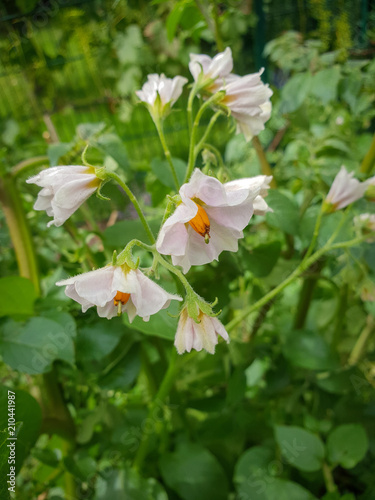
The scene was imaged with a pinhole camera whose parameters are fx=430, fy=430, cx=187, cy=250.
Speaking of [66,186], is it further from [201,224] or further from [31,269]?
[31,269]

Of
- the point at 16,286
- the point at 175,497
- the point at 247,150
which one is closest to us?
the point at 16,286

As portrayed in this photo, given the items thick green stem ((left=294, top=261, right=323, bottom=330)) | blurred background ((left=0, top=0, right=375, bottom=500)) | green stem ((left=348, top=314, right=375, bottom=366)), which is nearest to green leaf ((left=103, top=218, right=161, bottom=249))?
blurred background ((left=0, top=0, right=375, bottom=500))

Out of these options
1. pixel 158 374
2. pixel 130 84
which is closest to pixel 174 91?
pixel 158 374

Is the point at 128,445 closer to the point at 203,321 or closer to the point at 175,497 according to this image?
the point at 175,497

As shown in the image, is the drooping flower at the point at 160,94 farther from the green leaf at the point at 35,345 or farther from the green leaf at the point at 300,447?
the green leaf at the point at 300,447

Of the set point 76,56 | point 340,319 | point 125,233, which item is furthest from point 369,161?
point 76,56

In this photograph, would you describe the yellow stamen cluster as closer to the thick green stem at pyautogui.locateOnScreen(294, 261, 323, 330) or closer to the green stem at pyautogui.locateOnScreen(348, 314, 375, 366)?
the thick green stem at pyautogui.locateOnScreen(294, 261, 323, 330)

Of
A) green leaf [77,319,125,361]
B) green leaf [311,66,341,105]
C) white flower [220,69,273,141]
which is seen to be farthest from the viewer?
green leaf [311,66,341,105]

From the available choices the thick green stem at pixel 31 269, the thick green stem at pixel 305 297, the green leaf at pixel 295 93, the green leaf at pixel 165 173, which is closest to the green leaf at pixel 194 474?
the thick green stem at pixel 31 269
